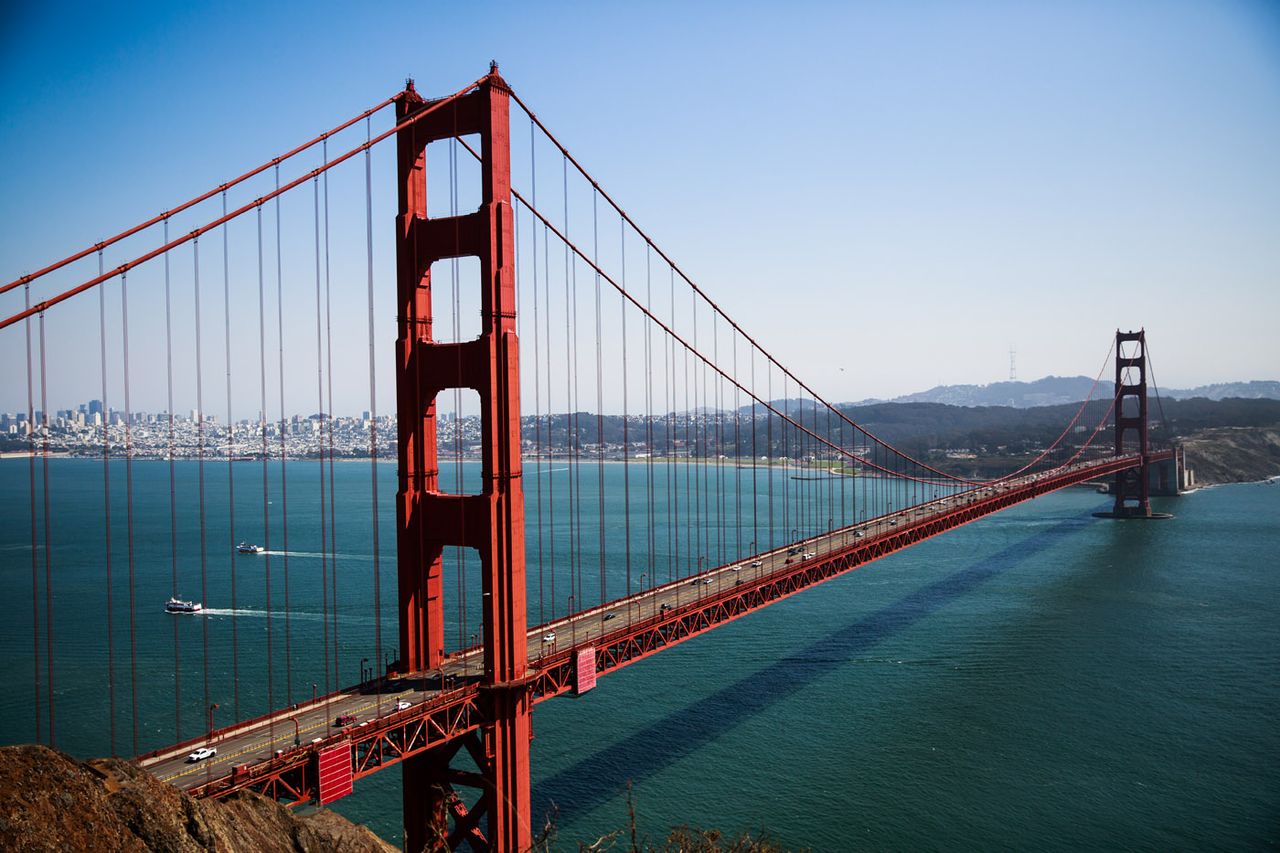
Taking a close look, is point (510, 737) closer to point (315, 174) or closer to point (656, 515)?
point (315, 174)

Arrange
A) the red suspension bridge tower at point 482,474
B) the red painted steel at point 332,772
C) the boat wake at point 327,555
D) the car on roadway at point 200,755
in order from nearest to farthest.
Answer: the red painted steel at point 332,772, the car on roadway at point 200,755, the red suspension bridge tower at point 482,474, the boat wake at point 327,555

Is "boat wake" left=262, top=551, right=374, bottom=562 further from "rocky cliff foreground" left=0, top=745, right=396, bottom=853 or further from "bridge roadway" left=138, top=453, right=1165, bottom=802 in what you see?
"rocky cliff foreground" left=0, top=745, right=396, bottom=853

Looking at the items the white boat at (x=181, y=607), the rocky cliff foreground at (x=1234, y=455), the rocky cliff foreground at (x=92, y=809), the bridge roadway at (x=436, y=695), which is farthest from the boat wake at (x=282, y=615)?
the rocky cliff foreground at (x=1234, y=455)

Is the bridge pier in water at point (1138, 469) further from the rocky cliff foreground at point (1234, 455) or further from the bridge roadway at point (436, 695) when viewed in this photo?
the bridge roadway at point (436, 695)

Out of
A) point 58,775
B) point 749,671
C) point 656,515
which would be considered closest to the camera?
point 58,775

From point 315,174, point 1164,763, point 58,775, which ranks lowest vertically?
point 1164,763

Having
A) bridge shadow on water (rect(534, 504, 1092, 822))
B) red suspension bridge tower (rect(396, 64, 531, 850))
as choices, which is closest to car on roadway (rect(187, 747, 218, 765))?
red suspension bridge tower (rect(396, 64, 531, 850))

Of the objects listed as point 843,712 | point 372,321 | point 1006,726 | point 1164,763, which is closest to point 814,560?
point 843,712
